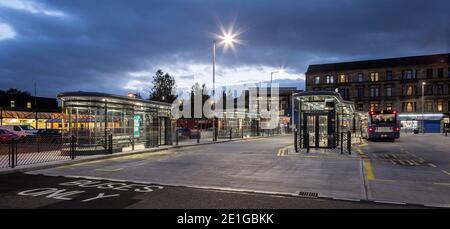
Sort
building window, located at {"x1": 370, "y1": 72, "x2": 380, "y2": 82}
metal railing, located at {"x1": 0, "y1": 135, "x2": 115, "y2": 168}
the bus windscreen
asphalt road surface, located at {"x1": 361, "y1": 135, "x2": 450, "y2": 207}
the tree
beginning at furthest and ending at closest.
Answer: building window, located at {"x1": 370, "y1": 72, "x2": 380, "y2": 82} < the tree < the bus windscreen < metal railing, located at {"x1": 0, "y1": 135, "x2": 115, "y2": 168} < asphalt road surface, located at {"x1": 361, "y1": 135, "x2": 450, "y2": 207}

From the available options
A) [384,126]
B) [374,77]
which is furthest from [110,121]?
[374,77]

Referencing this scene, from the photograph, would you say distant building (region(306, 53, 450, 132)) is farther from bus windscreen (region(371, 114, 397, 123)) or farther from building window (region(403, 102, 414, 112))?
bus windscreen (region(371, 114, 397, 123))

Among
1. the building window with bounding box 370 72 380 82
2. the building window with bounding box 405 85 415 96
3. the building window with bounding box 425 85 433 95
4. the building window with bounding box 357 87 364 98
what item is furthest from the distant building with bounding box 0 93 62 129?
the building window with bounding box 425 85 433 95

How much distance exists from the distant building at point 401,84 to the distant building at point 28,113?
58901mm

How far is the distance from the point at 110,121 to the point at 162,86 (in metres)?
47.4

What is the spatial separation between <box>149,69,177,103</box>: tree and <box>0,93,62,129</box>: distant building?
18.1 m

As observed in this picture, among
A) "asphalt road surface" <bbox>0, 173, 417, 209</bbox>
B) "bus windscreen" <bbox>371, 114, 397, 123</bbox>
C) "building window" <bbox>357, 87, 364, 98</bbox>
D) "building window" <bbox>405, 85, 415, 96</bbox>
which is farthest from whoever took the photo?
"building window" <bbox>357, 87, 364, 98</bbox>

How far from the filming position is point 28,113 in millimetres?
58156

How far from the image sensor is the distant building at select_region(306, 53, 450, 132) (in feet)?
231

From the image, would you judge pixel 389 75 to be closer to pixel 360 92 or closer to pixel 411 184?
pixel 360 92

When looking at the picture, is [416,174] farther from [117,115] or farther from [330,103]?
[117,115]

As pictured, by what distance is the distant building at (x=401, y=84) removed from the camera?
2773 inches

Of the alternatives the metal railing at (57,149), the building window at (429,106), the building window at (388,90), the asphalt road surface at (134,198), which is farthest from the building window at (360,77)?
the asphalt road surface at (134,198)

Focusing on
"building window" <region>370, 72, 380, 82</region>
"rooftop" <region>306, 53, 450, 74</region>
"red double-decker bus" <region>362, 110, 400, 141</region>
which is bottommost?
"red double-decker bus" <region>362, 110, 400, 141</region>
